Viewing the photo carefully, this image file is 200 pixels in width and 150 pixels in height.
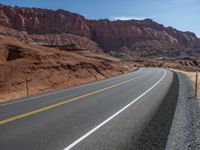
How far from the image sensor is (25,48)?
137 ft

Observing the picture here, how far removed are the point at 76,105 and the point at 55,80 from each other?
21.2 m

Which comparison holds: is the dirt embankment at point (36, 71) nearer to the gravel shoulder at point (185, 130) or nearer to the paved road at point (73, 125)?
the paved road at point (73, 125)

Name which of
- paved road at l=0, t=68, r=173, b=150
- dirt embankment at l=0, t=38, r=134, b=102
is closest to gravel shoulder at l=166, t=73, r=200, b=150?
paved road at l=0, t=68, r=173, b=150

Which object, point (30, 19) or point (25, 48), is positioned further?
point (30, 19)

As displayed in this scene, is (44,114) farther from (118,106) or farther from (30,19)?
(30,19)

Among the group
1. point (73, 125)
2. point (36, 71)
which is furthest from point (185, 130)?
point (36, 71)

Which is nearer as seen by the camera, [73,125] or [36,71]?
[73,125]

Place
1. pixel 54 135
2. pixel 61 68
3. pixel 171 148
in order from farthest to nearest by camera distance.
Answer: pixel 61 68 < pixel 54 135 < pixel 171 148

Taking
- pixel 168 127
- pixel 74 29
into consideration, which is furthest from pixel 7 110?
pixel 74 29

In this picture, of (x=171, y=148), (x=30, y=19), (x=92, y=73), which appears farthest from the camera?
(x=30, y=19)

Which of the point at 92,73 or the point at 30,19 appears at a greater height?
the point at 30,19

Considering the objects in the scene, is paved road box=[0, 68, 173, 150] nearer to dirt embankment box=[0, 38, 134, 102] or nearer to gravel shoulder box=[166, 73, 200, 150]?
gravel shoulder box=[166, 73, 200, 150]

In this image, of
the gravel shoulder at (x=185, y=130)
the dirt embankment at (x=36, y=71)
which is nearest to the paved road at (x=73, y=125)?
the gravel shoulder at (x=185, y=130)

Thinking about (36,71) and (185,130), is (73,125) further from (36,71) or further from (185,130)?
(36,71)
